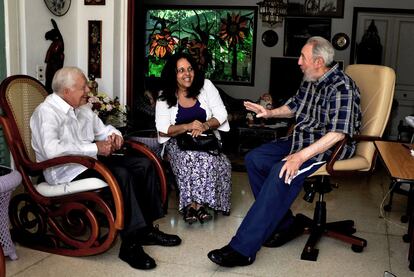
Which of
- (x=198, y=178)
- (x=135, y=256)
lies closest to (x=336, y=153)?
(x=198, y=178)

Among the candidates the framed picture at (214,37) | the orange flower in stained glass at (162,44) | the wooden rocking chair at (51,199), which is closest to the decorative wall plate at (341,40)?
the framed picture at (214,37)

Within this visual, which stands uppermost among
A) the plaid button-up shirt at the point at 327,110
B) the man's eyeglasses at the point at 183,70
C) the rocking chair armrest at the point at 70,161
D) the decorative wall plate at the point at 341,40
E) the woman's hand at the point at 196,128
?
the decorative wall plate at the point at 341,40

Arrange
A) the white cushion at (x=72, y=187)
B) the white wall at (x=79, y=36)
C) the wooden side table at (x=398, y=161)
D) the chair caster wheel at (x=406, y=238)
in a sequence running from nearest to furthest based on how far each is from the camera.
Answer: the wooden side table at (x=398, y=161)
the white cushion at (x=72, y=187)
the chair caster wheel at (x=406, y=238)
the white wall at (x=79, y=36)

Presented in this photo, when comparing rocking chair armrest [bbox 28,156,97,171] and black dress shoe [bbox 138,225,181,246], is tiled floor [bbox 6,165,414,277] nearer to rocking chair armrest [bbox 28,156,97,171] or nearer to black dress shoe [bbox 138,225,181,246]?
black dress shoe [bbox 138,225,181,246]

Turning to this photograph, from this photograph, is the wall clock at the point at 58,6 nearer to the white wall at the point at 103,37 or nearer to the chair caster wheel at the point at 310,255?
the white wall at the point at 103,37

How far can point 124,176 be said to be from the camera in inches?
109

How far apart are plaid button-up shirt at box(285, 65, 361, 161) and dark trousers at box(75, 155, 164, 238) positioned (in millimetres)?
905

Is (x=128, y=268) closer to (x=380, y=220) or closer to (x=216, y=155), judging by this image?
(x=216, y=155)

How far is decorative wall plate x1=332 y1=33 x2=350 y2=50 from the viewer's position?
285 inches

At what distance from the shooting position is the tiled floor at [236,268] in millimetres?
2648

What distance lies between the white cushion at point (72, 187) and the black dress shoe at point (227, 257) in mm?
724

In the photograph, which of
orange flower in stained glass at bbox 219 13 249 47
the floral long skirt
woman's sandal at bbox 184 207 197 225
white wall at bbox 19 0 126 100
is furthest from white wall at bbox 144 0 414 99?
woman's sandal at bbox 184 207 197 225

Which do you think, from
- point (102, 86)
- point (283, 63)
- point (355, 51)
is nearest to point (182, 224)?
point (102, 86)

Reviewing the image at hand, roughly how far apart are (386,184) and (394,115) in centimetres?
299
